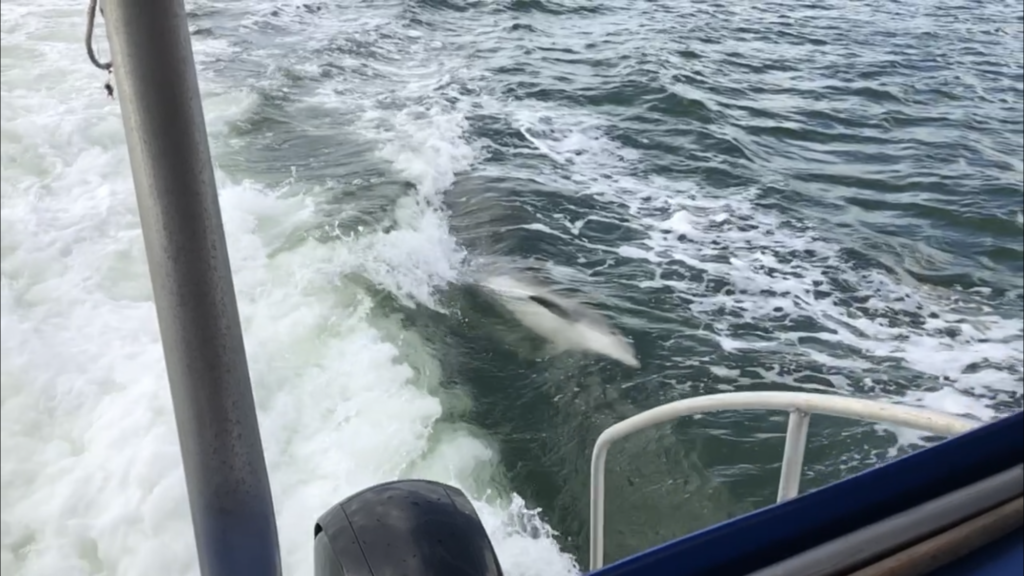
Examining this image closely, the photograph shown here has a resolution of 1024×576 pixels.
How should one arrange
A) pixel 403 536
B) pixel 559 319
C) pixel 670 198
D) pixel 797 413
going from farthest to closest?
1. pixel 670 198
2. pixel 559 319
3. pixel 797 413
4. pixel 403 536

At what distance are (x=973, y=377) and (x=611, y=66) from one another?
4.40 metres

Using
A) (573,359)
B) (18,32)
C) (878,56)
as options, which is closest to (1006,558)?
(573,359)

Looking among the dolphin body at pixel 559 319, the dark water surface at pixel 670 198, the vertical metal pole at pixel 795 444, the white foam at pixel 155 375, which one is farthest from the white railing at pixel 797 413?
the dolphin body at pixel 559 319

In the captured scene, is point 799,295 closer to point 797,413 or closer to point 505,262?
point 505,262

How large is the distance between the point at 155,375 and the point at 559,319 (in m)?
1.60

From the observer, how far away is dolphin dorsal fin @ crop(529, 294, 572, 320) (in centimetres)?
381

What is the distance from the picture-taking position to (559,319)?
3779 millimetres

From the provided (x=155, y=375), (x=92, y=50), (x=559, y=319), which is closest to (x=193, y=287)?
(x=92, y=50)

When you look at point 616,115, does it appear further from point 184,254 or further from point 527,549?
point 184,254

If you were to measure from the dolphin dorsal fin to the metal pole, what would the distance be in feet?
10.1

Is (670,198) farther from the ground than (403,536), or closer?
closer

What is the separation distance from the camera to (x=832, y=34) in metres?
8.55

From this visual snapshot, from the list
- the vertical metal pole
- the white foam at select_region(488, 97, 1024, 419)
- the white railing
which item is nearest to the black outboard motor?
the white railing

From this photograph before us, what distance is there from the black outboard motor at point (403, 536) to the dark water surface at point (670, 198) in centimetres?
186
